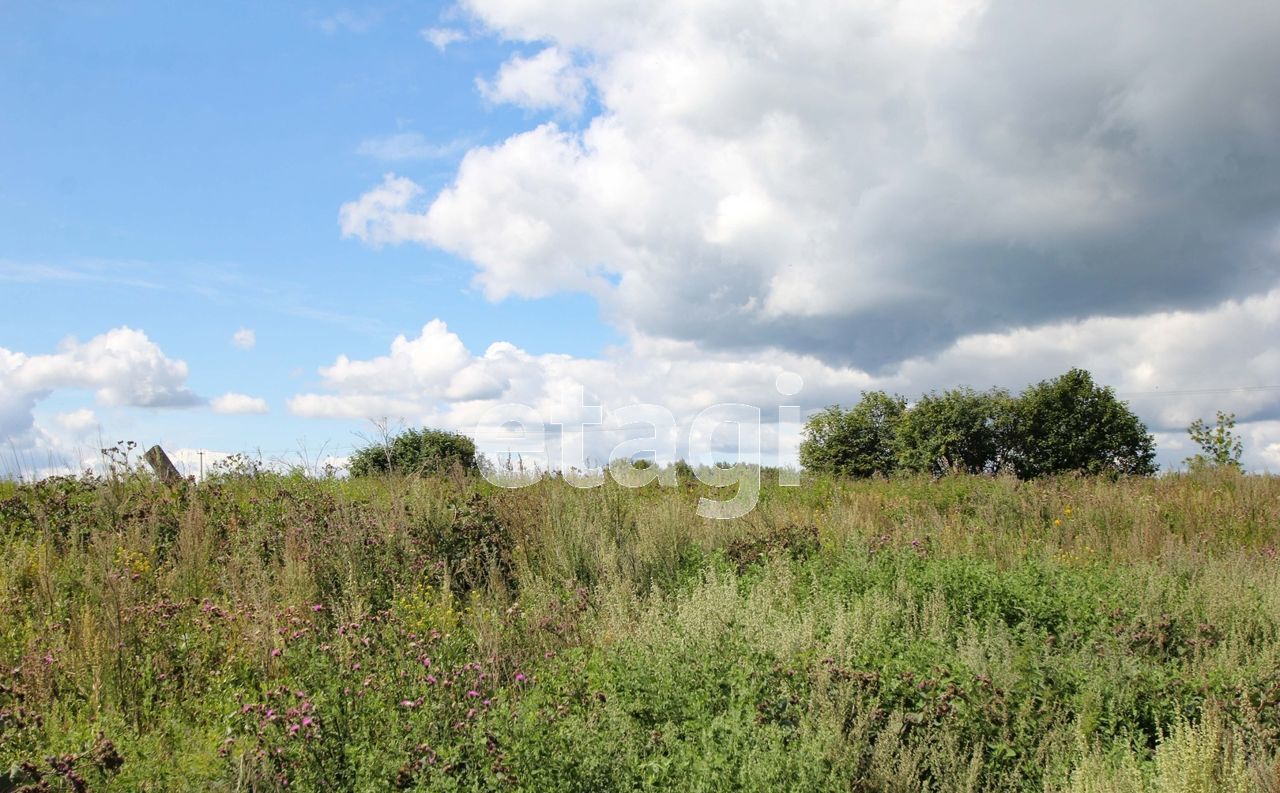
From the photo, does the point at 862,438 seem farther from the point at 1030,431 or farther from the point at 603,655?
the point at 603,655

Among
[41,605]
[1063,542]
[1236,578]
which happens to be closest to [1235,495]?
[1063,542]

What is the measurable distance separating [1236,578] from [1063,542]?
10.7ft

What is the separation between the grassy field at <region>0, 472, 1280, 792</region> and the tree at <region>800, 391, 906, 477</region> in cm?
1632

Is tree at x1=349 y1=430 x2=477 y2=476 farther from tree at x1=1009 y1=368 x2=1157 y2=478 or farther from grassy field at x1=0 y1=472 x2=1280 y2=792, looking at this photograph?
tree at x1=1009 y1=368 x2=1157 y2=478

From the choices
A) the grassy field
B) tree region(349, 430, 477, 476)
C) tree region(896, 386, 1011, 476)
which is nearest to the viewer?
the grassy field

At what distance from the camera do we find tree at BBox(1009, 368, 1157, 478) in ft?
75.7

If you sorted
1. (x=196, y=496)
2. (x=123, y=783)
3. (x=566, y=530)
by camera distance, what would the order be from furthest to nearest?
(x=196, y=496)
(x=566, y=530)
(x=123, y=783)

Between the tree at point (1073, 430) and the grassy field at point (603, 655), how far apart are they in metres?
15.1

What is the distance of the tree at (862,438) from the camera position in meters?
25.1

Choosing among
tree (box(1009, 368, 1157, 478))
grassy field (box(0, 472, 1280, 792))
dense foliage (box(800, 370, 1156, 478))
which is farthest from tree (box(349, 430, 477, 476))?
tree (box(1009, 368, 1157, 478))

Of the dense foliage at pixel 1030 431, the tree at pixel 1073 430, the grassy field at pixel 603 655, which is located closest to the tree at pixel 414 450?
the grassy field at pixel 603 655

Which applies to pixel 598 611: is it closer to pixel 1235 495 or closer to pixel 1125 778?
pixel 1125 778

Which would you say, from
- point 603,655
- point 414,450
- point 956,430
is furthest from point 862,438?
point 603,655

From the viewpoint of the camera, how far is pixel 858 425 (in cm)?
2534
